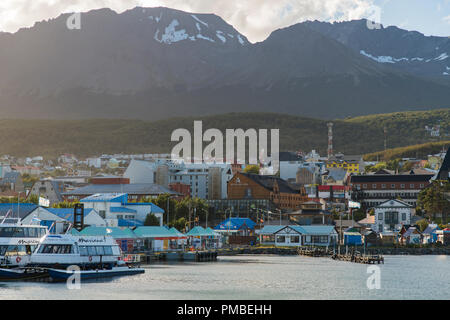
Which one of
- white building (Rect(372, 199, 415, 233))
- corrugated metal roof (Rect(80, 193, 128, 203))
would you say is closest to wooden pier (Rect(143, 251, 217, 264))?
corrugated metal roof (Rect(80, 193, 128, 203))

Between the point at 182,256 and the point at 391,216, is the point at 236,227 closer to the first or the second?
the point at 391,216

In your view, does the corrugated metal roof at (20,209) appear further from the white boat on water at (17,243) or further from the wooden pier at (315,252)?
the wooden pier at (315,252)

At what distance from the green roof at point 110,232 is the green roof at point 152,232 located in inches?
73.4

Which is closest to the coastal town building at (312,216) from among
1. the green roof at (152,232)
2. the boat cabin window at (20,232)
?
the green roof at (152,232)

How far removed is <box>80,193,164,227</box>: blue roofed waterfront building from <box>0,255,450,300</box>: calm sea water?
3285 cm

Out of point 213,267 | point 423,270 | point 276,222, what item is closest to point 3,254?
point 213,267

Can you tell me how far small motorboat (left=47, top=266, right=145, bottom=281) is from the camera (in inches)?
2800

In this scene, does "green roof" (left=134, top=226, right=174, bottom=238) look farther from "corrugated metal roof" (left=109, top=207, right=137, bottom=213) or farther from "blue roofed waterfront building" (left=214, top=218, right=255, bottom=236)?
"blue roofed waterfront building" (left=214, top=218, right=255, bottom=236)

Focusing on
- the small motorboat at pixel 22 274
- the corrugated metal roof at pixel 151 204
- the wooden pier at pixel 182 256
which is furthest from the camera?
the corrugated metal roof at pixel 151 204

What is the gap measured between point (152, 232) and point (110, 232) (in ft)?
49.9

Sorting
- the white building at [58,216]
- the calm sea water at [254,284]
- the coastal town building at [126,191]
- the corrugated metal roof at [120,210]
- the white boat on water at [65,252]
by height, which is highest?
the coastal town building at [126,191]

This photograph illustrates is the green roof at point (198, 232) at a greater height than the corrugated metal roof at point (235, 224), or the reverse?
the corrugated metal roof at point (235, 224)

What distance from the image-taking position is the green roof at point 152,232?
389ft

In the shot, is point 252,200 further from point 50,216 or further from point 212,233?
point 50,216
